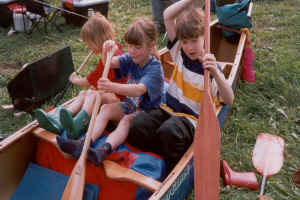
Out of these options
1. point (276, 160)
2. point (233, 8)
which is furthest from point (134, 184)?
point (233, 8)

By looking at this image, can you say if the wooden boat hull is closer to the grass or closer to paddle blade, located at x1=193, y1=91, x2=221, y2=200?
paddle blade, located at x1=193, y1=91, x2=221, y2=200

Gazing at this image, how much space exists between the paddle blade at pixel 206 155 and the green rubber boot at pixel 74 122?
36.5 inches

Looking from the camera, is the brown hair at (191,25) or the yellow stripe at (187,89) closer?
the brown hair at (191,25)

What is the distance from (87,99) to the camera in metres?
2.72

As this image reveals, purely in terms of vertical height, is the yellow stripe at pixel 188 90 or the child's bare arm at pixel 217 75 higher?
the child's bare arm at pixel 217 75

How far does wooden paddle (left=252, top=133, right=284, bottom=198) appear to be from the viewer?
2.76 m

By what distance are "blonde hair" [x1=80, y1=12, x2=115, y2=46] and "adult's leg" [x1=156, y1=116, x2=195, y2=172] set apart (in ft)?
3.33

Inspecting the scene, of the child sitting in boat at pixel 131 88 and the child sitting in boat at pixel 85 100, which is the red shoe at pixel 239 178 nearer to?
the child sitting in boat at pixel 131 88

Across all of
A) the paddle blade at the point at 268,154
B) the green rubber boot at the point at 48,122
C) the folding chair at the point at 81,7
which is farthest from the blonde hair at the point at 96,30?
the folding chair at the point at 81,7

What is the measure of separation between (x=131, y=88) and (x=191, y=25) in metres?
0.64

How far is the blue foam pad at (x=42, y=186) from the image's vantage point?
2.34m

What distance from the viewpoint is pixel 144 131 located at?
237 cm

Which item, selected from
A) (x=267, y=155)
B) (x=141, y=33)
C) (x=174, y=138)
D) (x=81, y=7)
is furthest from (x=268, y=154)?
(x=81, y=7)

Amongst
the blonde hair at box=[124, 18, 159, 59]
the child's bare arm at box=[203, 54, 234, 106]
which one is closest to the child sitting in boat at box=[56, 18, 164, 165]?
the blonde hair at box=[124, 18, 159, 59]
